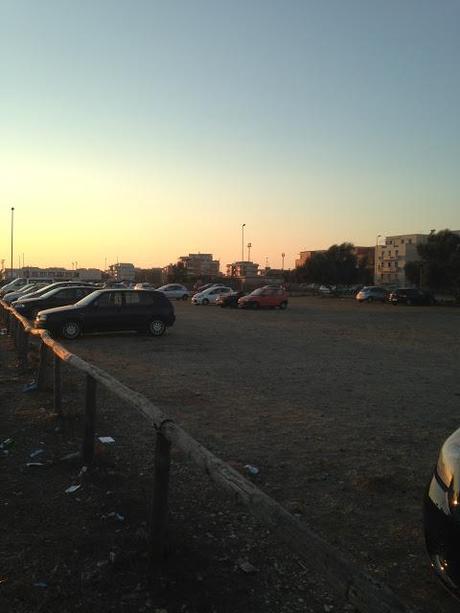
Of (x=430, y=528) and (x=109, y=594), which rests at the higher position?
(x=430, y=528)

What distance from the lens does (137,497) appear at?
15.5 feet

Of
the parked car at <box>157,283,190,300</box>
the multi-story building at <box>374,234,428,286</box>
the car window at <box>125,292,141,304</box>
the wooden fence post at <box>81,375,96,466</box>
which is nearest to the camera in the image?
the wooden fence post at <box>81,375,96,466</box>

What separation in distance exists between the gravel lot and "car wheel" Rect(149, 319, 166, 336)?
211cm

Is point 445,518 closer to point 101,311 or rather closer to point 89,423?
point 89,423

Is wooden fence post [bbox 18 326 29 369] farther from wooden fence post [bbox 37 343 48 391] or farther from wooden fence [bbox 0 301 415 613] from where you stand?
wooden fence [bbox 0 301 415 613]

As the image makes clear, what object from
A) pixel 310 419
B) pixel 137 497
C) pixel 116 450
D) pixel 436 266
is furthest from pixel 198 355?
pixel 436 266

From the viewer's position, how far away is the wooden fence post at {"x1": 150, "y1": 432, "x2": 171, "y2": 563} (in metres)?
3.65

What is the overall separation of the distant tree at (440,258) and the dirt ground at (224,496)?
48.0m

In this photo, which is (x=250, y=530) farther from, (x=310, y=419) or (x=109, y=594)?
(x=310, y=419)

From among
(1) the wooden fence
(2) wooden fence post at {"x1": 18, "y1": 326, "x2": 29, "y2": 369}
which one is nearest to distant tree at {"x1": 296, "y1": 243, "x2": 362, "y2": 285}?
(2) wooden fence post at {"x1": 18, "y1": 326, "x2": 29, "y2": 369}

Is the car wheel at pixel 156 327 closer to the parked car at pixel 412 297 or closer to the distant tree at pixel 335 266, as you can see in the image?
the parked car at pixel 412 297

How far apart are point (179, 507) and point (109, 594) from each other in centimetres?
124

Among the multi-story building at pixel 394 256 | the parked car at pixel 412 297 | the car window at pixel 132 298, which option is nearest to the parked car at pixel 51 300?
the car window at pixel 132 298

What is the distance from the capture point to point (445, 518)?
2990 millimetres
